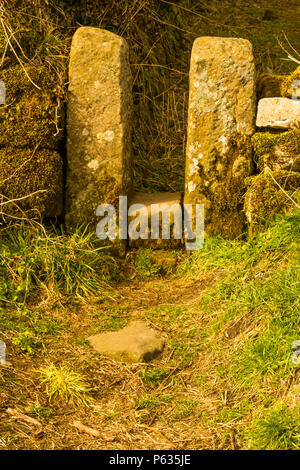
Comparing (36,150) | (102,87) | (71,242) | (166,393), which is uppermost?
(102,87)

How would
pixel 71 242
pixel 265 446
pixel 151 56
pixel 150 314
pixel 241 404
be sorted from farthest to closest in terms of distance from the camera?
pixel 151 56 < pixel 71 242 < pixel 150 314 < pixel 241 404 < pixel 265 446

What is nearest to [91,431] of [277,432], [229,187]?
[277,432]

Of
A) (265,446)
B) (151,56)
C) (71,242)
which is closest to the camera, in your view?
(265,446)

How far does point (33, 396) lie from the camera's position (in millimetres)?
3244

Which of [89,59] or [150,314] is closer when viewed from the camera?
[150,314]

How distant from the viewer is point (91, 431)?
301 centimetres

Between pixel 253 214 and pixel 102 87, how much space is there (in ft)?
4.28

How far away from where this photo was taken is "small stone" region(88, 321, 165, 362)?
11.6 feet

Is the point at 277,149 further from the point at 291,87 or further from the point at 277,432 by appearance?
the point at 277,432

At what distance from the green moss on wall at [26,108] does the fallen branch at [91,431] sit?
6.52 ft

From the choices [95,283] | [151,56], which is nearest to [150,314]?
[95,283]

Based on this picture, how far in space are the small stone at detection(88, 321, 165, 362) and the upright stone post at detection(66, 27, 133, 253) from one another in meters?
0.96

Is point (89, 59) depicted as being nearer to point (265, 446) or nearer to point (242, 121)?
point (242, 121)

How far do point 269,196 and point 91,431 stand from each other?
1966mm
